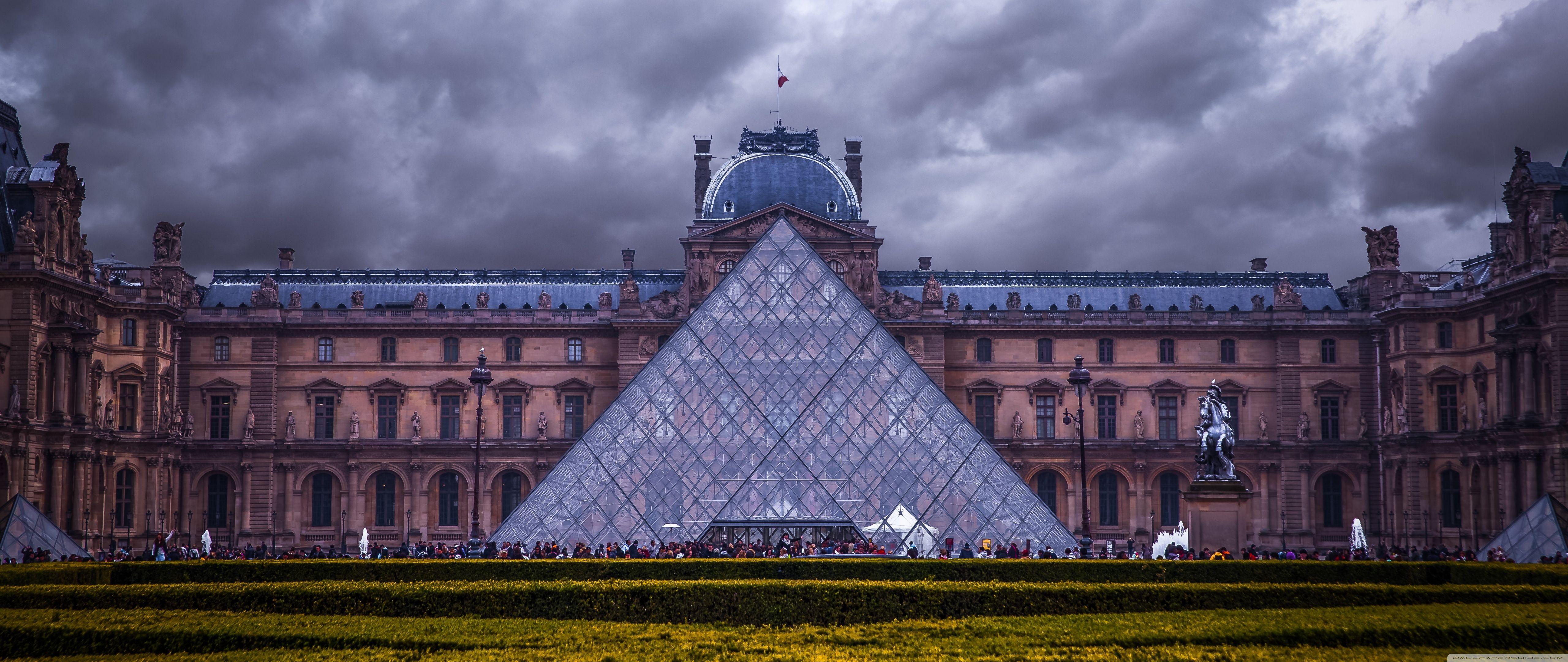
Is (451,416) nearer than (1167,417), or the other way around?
(451,416)

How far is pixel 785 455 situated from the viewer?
29.1 metres

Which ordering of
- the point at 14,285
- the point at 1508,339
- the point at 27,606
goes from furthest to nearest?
1. the point at 1508,339
2. the point at 14,285
3. the point at 27,606

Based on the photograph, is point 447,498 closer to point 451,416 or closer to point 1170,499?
point 451,416

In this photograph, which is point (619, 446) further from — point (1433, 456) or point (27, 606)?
point (1433, 456)

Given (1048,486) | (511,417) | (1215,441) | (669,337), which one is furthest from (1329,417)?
(511,417)

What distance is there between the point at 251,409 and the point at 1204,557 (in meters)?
33.6

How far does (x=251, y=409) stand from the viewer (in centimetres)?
4647

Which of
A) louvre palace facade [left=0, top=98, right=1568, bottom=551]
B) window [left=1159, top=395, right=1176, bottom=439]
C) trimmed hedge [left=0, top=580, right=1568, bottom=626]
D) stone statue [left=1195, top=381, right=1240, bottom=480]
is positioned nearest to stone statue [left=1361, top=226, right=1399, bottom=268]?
louvre palace facade [left=0, top=98, right=1568, bottom=551]

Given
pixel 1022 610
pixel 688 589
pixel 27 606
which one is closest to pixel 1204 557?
pixel 1022 610

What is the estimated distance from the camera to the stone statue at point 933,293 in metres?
46.3

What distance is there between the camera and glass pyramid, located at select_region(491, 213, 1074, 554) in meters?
27.8

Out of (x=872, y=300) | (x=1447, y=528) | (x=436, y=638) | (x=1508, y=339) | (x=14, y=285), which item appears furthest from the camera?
(x=872, y=300)

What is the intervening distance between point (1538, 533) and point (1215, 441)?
26.1 ft

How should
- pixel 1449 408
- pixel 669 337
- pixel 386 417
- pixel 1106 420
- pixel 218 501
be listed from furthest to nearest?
pixel 1106 420 < pixel 386 417 < pixel 218 501 < pixel 669 337 < pixel 1449 408
